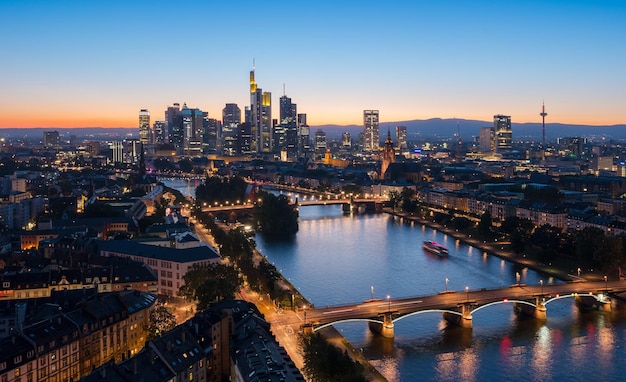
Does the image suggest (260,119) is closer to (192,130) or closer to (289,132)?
(289,132)

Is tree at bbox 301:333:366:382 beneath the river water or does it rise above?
above

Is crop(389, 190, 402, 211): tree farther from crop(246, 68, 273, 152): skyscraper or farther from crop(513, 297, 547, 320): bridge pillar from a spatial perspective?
crop(246, 68, 273, 152): skyscraper

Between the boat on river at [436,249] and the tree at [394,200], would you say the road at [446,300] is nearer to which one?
the boat on river at [436,249]

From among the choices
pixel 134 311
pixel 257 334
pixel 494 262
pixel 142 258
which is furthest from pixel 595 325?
pixel 142 258

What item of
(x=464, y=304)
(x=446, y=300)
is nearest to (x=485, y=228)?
(x=446, y=300)

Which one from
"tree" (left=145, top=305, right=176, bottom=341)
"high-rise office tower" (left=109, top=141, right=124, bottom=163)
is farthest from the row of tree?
"high-rise office tower" (left=109, top=141, right=124, bottom=163)

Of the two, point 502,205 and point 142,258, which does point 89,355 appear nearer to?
point 142,258
